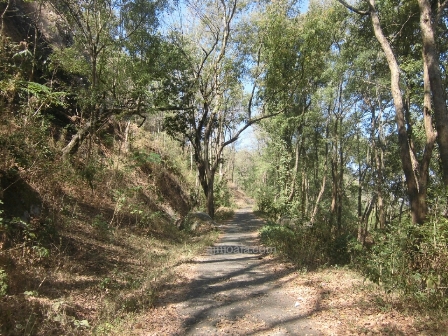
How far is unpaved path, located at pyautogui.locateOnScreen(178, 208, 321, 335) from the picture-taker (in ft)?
16.5

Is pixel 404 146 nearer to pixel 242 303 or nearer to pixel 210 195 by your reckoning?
pixel 242 303

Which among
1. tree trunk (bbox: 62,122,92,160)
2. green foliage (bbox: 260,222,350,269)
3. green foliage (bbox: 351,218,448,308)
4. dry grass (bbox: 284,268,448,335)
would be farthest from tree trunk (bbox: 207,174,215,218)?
green foliage (bbox: 351,218,448,308)

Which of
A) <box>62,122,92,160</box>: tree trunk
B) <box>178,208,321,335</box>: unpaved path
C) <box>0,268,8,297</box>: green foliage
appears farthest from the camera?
<box>62,122,92,160</box>: tree trunk

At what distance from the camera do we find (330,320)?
5.09 m

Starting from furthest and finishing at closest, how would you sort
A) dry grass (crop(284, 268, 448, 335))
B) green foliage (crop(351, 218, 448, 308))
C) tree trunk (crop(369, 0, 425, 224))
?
tree trunk (crop(369, 0, 425, 224))
green foliage (crop(351, 218, 448, 308))
dry grass (crop(284, 268, 448, 335))

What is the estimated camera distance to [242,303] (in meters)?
6.13

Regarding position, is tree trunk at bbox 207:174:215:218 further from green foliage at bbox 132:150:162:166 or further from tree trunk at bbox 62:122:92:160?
tree trunk at bbox 62:122:92:160

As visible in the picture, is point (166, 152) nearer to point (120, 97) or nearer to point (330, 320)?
point (120, 97)

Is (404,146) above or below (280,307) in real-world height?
above

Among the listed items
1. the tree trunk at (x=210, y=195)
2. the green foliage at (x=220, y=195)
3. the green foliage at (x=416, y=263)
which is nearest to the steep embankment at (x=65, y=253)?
the green foliage at (x=416, y=263)

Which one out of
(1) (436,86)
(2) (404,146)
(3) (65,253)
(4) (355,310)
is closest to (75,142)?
(3) (65,253)

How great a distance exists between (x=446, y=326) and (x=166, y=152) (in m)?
21.6

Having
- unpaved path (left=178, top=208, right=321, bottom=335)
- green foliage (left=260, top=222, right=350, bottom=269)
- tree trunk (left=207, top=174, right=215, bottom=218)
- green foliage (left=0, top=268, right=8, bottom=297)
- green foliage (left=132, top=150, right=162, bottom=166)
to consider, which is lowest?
unpaved path (left=178, top=208, right=321, bottom=335)

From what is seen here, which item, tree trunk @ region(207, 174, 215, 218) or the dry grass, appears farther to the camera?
tree trunk @ region(207, 174, 215, 218)
